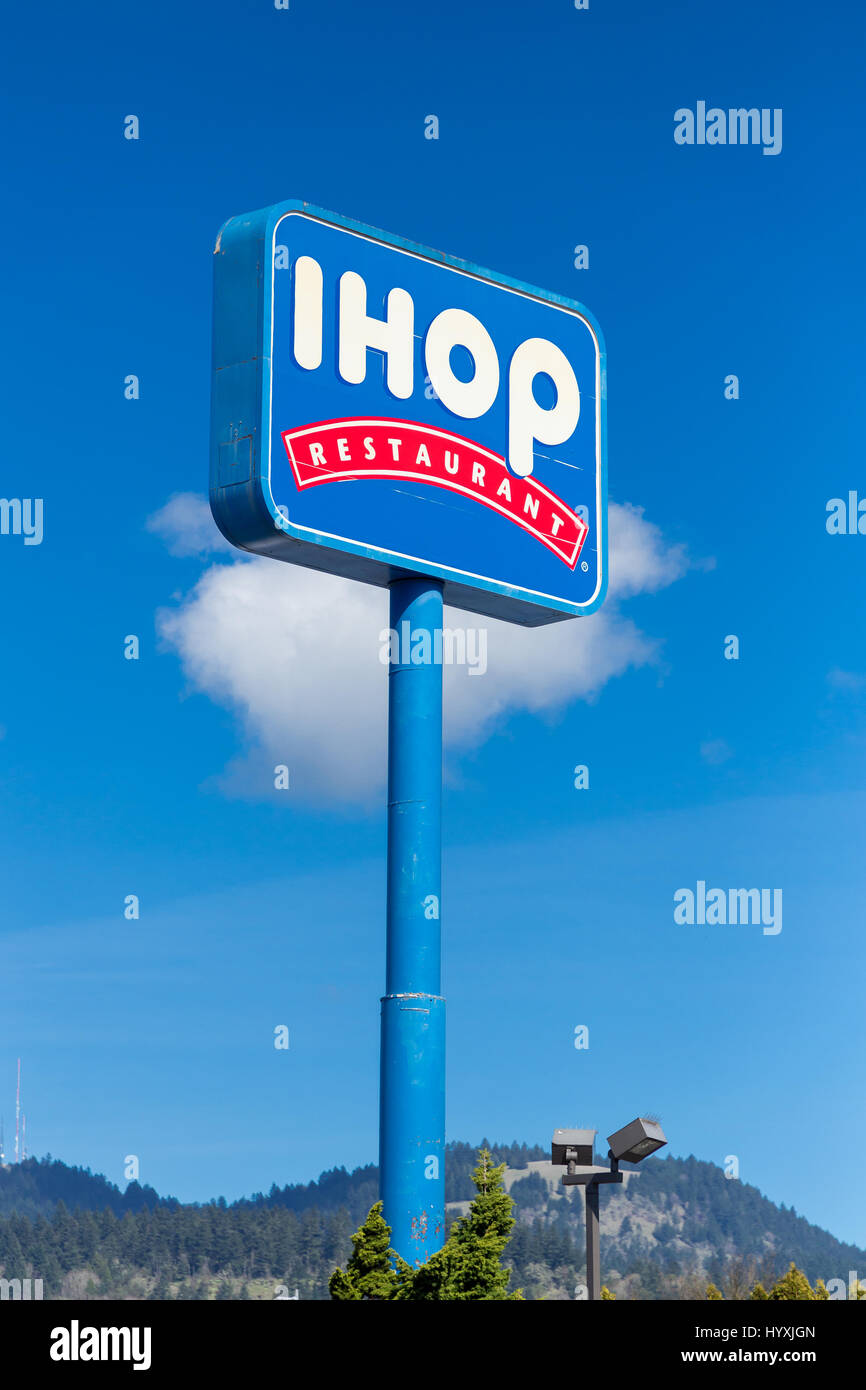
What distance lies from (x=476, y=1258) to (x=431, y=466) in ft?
32.4

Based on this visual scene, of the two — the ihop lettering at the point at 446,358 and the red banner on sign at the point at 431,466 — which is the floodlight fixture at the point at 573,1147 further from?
the ihop lettering at the point at 446,358

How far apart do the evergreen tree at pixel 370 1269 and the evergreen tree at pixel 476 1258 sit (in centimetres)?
32

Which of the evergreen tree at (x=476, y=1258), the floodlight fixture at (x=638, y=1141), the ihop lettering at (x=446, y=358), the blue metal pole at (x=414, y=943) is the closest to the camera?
the evergreen tree at (x=476, y=1258)

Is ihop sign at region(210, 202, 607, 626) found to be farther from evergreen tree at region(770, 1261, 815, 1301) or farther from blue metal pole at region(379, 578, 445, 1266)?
evergreen tree at region(770, 1261, 815, 1301)

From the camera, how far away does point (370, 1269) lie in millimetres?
18984

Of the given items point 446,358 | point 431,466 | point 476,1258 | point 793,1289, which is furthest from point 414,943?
point 793,1289

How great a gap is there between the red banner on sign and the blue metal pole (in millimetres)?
1519

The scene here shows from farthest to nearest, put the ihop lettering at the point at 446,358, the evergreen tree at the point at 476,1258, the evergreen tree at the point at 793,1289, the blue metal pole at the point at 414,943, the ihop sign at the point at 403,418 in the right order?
the evergreen tree at the point at 793,1289
the ihop lettering at the point at 446,358
the ihop sign at the point at 403,418
the blue metal pole at the point at 414,943
the evergreen tree at the point at 476,1258

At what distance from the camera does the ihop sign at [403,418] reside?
20.7 m

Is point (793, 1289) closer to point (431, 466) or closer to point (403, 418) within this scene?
point (431, 466)

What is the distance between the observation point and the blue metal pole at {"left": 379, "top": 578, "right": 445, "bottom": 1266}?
20094mm

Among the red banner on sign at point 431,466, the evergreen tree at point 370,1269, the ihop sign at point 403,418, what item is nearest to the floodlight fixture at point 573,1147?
the evergreen tree at point 370,1269

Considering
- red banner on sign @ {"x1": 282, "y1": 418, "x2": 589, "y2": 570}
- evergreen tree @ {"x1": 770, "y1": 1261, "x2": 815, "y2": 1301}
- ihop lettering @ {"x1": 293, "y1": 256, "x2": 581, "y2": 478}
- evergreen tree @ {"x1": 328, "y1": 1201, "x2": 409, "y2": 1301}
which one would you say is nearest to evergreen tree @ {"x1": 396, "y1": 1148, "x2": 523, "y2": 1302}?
evergreen tree @ {"x1": 328, "y1": 1201, "x2": 409, "y2": 1301}
